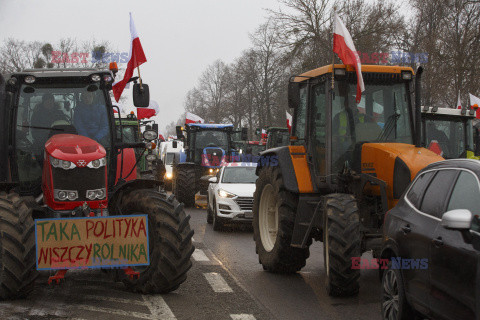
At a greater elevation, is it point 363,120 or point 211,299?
point 363,120

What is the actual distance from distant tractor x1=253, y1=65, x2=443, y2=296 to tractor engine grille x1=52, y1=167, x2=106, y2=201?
264 centimetres

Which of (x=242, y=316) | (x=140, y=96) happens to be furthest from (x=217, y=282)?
(x=140, y=96)

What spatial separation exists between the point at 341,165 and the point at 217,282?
220cm

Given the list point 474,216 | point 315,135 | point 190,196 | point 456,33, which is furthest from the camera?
point 456,33

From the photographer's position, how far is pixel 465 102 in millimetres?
31812

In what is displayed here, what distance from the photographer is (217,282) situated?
27.8 ft

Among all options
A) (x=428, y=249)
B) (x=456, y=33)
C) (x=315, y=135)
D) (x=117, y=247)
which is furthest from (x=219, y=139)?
(x=428, y=249)

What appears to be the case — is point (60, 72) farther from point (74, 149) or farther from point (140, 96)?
point (74, 149)

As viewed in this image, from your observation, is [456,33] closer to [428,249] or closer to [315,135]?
[315,135]

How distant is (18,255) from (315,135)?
164 inches

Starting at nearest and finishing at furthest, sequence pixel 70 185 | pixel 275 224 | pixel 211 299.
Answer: pixel 70 185
pixel 211 299
pixel 275 224

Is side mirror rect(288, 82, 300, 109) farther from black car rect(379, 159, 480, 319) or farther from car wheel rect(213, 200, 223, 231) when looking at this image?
car wheel rect(213, 200, 223, 231)

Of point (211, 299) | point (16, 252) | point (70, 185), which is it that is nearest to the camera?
point (16, 252)

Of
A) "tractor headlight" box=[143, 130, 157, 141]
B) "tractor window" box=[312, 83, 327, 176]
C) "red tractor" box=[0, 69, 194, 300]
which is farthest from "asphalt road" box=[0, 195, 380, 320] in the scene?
"tractor headlight" box=[143, 130, 157, 141]
